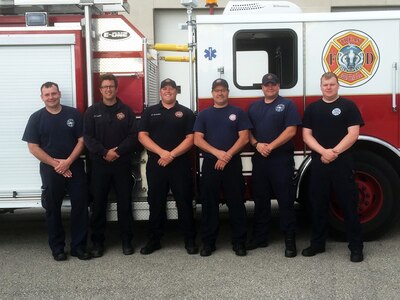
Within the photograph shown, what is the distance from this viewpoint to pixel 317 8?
41.8ft

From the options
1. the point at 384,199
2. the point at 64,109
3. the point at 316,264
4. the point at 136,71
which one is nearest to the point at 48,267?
the point at 64,109

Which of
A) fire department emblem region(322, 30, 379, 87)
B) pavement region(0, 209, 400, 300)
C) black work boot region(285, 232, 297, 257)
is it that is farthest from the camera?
fire department emblem region(322, 30, 379, 87)

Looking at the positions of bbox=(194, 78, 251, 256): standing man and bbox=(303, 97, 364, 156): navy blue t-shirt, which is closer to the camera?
bbox=(303, 97, 364, 156): navy blue t-shirt

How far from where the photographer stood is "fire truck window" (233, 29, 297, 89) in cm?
564

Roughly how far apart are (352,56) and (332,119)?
83 cm

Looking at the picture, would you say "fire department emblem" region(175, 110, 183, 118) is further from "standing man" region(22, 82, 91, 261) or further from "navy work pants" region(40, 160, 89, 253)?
"navy work pants" region(40, 160, 89, 253)

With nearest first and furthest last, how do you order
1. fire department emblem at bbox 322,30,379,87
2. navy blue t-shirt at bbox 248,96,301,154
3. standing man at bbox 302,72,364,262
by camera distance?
standing man at bbox 302,72,364,262 < navy blue t-shirt at bbox 248,96,301,154 < fire department emblem at bbox 322,30,379,87

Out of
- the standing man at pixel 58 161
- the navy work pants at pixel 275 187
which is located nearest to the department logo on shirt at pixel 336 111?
the navy work pants at pixel 275 187

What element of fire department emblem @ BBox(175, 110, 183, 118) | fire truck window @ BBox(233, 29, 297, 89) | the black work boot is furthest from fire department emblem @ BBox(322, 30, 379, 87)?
the black work boot

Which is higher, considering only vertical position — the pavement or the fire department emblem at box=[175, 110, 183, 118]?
the fire department emblem at box=[175, 110, 183, 118]

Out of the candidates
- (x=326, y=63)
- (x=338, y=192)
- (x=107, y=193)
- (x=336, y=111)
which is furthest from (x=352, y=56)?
(x=107, y=193)

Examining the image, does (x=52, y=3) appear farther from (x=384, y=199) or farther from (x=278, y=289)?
(x=384, y=199)

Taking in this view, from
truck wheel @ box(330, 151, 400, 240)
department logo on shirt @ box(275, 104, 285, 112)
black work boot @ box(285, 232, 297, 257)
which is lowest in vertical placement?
black work boot @ box(285, 232, 297, 257)

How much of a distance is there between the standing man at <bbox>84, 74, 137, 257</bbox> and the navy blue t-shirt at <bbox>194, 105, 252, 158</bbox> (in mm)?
730
